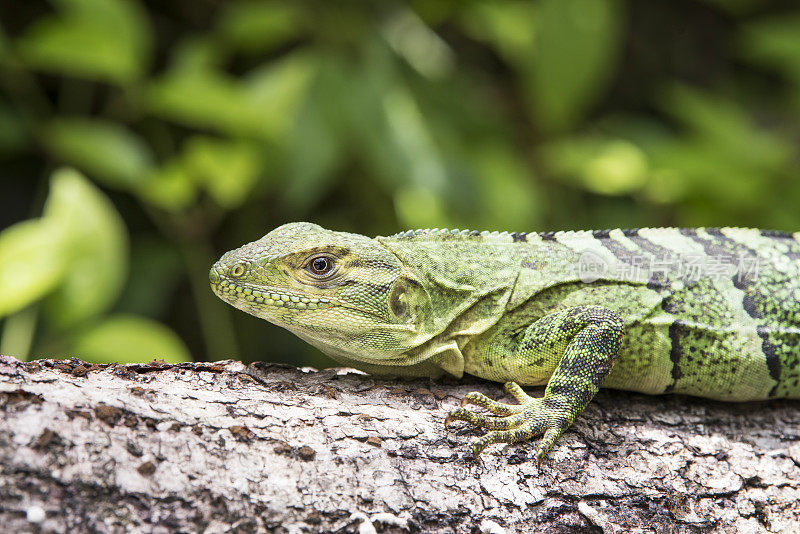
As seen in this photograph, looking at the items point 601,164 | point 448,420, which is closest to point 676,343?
point 448,420

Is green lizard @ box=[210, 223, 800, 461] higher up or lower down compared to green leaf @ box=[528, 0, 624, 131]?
lower down

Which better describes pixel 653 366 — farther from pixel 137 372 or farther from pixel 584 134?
pixel 584 134

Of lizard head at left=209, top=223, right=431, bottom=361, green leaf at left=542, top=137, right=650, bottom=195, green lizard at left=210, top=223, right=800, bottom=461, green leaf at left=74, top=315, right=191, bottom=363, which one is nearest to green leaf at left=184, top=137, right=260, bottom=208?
green leaf at left=74, top=315, right=191, bottom=363

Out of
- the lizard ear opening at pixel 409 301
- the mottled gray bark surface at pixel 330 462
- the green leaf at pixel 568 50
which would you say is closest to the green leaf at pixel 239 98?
the green leaf at pixel 568 50

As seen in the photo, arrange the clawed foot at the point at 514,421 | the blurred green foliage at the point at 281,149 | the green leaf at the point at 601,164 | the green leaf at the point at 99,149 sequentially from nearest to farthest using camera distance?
the clawed foot at the point at 514,421, the blurred green foliage at the point at 281,149, the green leaf at the point at 99,149, the green leaf at the point at 601,164

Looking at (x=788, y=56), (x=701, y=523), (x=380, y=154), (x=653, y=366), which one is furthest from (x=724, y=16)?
(x=701, y=523)

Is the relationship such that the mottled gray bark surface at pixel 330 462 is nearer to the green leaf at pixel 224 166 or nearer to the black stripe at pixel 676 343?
the black stripe at pixel 676 343

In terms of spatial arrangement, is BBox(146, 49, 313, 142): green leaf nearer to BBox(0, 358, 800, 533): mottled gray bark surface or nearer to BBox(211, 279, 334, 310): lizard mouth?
BBox(211, 279, 334, 310): lizard mouth
